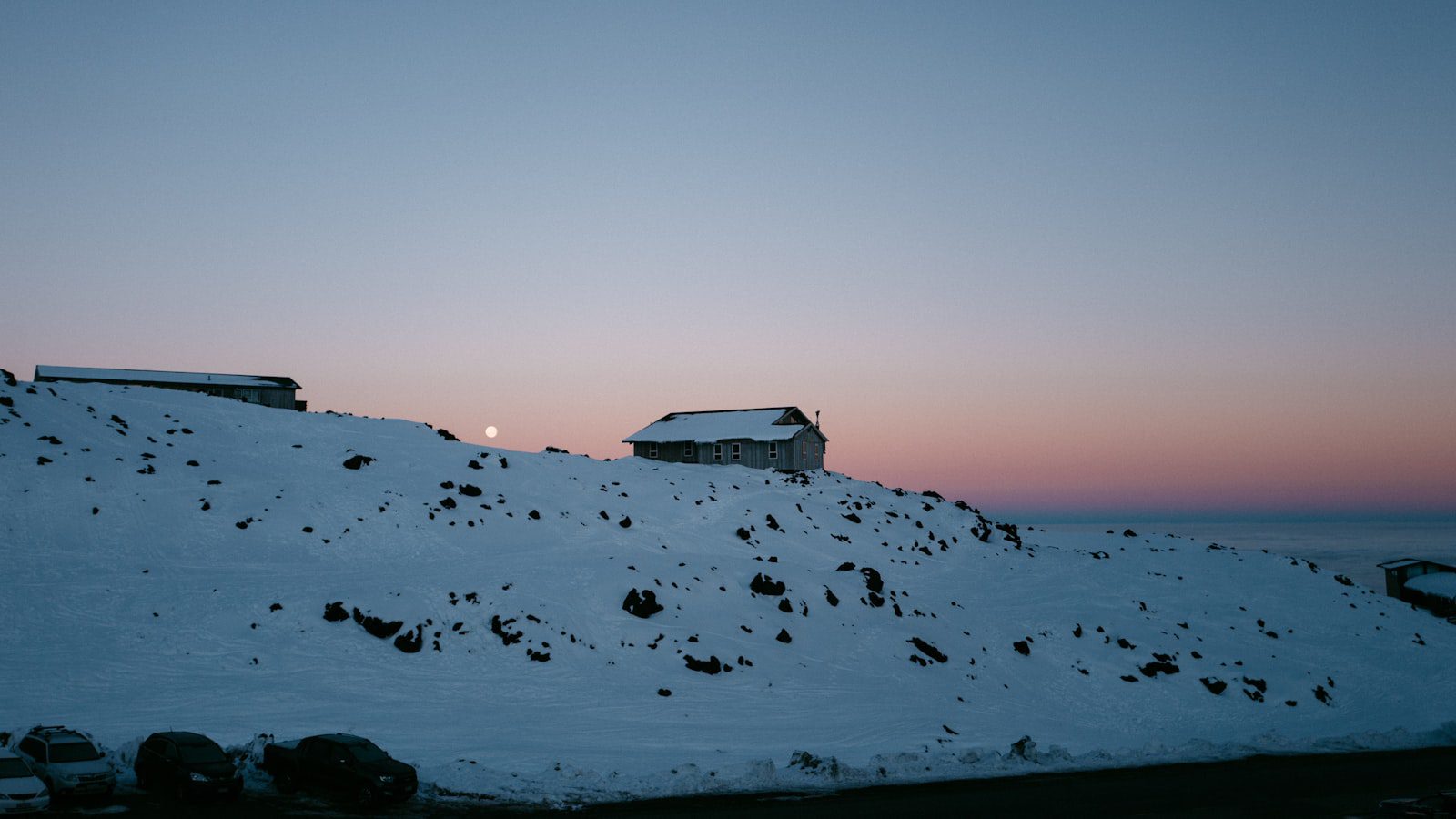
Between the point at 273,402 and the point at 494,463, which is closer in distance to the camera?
the point at 494,463

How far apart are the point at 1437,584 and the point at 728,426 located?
189 feet

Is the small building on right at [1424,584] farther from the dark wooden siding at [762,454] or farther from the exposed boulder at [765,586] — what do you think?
the exposed boulder at [765,586]

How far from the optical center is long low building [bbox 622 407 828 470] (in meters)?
83.4

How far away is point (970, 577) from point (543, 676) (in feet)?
108

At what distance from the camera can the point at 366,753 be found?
22438 mm

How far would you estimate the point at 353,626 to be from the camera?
39062 millimetres

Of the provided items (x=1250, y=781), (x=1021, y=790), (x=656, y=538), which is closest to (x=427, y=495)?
(x=656, y=538)

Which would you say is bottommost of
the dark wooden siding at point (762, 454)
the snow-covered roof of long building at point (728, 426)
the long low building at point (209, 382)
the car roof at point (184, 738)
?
the car roof at point (184, 738)

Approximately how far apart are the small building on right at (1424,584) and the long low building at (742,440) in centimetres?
4479

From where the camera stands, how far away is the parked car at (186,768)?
20958mm

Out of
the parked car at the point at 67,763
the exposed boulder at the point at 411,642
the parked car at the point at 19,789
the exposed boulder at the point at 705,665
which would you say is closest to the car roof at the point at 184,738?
the parked car at the point at 67,763

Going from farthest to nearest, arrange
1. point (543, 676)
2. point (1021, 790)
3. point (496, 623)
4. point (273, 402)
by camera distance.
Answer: point (273, 402), point (496, 623), point (543, 676), point (1021, 790)

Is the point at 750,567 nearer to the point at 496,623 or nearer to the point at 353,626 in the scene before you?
the point at 496,623

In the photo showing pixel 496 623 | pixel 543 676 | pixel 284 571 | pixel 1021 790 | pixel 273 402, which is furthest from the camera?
pixel 273 402
